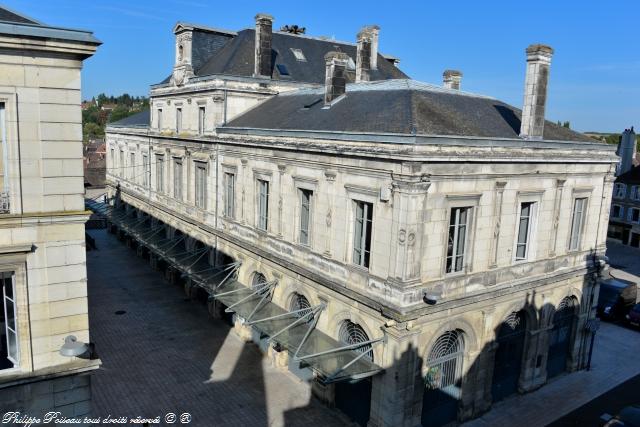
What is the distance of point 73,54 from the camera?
32.4 feet

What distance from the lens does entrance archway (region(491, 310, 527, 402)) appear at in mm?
18969

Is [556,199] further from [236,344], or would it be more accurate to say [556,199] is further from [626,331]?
[236,344]

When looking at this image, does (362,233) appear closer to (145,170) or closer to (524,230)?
(524,230)

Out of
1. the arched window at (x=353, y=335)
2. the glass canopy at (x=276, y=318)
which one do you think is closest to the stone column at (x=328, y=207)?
the glass canopy at (x=276, y=318)

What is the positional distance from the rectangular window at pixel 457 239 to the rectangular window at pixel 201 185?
14596 millimetres

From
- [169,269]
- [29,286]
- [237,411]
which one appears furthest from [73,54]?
[169,269]

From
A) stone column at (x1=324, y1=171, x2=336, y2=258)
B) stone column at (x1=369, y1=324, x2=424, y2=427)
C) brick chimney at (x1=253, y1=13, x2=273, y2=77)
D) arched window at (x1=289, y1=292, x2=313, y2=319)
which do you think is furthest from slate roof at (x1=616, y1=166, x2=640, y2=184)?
stone column at (x1=369, y1=324, x2=424, y2=427)

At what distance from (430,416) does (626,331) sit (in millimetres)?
16063

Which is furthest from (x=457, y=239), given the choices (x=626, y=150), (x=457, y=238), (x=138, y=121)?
(x=626, y=150)

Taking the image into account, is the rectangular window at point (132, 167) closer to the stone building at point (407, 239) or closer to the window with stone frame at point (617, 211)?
the stone building at point (407, 239)

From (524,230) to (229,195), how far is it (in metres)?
13.2

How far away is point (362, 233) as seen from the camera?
55.8ft

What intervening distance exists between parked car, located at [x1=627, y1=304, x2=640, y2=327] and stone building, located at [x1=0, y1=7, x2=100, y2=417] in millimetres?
27358

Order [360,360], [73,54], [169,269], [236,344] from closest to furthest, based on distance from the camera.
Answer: [73,54], [360,360], [236,344], [169,269]
